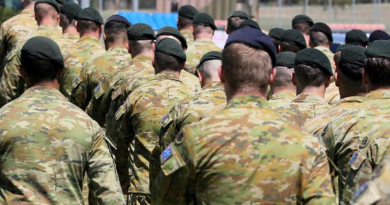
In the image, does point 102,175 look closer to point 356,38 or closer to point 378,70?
point 378,70

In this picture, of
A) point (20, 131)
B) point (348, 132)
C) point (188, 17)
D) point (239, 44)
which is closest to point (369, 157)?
point (348, 132)

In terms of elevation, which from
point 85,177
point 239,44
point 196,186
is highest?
point 239,44

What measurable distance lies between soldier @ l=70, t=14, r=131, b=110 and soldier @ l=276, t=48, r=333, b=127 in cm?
237

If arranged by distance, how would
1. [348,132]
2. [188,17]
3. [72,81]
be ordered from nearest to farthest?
[348,132] → [72,81] → [188,17]

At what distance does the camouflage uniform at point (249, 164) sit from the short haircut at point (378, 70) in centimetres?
130

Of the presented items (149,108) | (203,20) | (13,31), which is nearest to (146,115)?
(149,108)

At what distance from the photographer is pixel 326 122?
4695 mm

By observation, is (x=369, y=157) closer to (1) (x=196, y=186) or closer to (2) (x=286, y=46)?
(1) (x=196, y=186)

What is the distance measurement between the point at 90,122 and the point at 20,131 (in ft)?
1.32

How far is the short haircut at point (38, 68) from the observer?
4.26 meters

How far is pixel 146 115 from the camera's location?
5.79 metres

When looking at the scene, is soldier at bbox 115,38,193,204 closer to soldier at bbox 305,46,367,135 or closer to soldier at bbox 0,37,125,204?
soldier at bbox 305,46,367,135

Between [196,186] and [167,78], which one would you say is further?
[167,78]

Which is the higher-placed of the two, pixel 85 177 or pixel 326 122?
pixel 326 122
